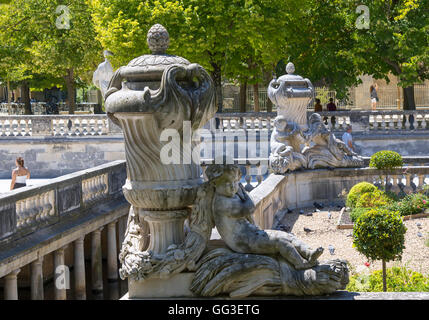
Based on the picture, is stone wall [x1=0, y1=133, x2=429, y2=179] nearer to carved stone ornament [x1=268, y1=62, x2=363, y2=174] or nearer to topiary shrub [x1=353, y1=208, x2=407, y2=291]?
carved stone ornament [x1=268, y1=62, x2=363, y2=174]

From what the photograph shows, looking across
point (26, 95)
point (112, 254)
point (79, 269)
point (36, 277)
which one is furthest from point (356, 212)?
point (26, 95)

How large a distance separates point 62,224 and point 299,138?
17.7 ft

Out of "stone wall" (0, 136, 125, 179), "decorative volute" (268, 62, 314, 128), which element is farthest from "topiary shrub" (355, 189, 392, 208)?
"stone wall" (0, 136, 125, 179)

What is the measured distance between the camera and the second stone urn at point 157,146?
641 centimetres

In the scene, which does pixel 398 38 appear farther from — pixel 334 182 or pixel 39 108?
pixel 39 108

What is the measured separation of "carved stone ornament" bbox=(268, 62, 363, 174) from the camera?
15547mm

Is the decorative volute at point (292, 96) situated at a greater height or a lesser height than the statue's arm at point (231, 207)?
greater

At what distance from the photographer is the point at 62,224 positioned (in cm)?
1277

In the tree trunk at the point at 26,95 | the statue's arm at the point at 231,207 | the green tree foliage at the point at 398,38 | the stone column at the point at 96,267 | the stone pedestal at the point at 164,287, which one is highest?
the green tree foliage at the point at 398,38

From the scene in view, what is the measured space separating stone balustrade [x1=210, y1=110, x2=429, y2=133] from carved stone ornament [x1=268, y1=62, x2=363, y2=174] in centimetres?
808

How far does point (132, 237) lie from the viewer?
266 inches

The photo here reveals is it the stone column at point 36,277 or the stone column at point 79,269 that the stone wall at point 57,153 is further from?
the stone column at point 36,277

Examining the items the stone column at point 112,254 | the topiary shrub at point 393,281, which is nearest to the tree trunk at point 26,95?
the stone column at point 112,254

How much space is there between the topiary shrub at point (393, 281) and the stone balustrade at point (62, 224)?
4733mm
